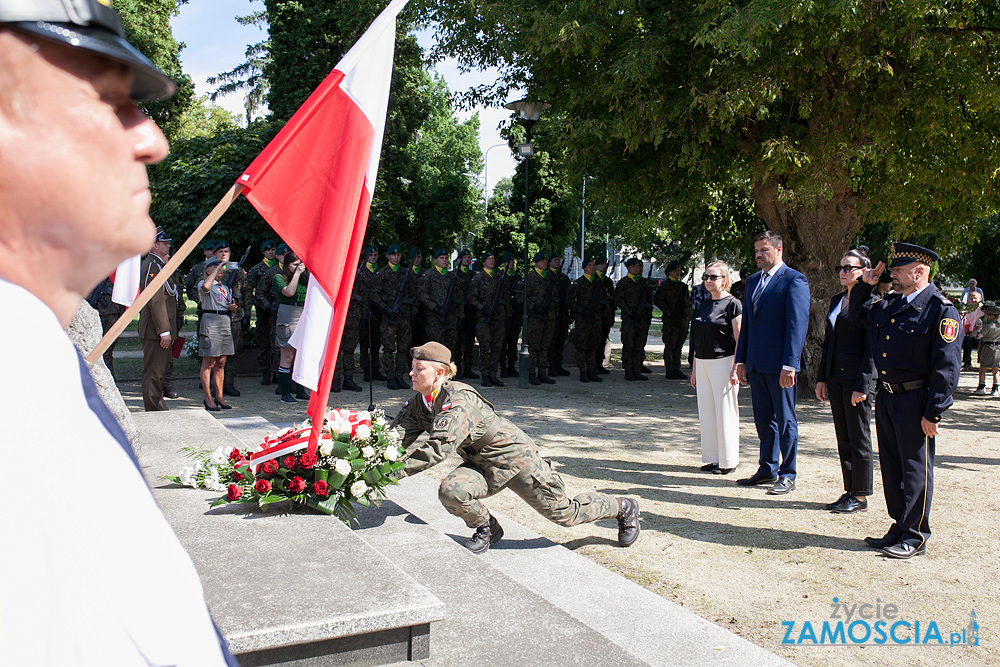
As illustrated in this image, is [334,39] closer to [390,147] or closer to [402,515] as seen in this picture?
[390,147]

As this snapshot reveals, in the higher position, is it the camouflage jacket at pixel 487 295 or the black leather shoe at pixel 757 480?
the camouflage jacket at pixel 487 295

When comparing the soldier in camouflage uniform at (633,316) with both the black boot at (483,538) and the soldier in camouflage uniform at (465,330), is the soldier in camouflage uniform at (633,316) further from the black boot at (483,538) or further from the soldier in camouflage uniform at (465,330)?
the black boot at (483,538)

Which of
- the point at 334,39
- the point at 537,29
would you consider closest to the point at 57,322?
the point at 537,29

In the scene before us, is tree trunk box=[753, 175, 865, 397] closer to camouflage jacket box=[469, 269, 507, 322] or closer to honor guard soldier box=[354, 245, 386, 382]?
camouflage jacket box=[469, 269, 507, 322]

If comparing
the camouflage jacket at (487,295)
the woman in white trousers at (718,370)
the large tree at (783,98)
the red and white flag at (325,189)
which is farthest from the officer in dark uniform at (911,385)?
the camouflage jacket at (487,295)

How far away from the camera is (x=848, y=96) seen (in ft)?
35.3

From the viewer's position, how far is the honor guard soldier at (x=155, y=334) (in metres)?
8.99

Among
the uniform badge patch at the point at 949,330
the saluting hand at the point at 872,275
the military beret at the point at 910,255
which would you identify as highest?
the military beret at the point at 910,255

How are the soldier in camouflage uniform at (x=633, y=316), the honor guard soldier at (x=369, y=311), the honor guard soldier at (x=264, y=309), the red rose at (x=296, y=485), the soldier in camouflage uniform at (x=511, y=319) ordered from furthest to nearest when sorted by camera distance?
the soldier in camouflage uniform at (x=633, y=316), the soldier in camouflage uniform at (x=511, y=319), the honor guard soldier at (x=369, y=311), the honor guard soldier at (x=264, y=309), the red rose at (x=296, y=485)

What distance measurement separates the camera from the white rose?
14.5 ft

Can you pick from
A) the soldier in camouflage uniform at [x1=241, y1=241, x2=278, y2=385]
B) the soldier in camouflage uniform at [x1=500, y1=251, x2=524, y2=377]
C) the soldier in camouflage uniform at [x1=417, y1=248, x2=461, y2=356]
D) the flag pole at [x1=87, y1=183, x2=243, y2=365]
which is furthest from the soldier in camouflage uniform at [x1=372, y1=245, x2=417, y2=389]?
the flag pole at [x1=87, y1=183, x2=243, y2=365]

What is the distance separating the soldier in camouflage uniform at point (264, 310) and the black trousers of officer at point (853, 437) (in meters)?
8.23

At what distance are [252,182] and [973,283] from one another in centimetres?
1767

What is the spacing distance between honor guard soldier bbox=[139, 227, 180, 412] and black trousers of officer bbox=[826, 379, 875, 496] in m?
6.99
